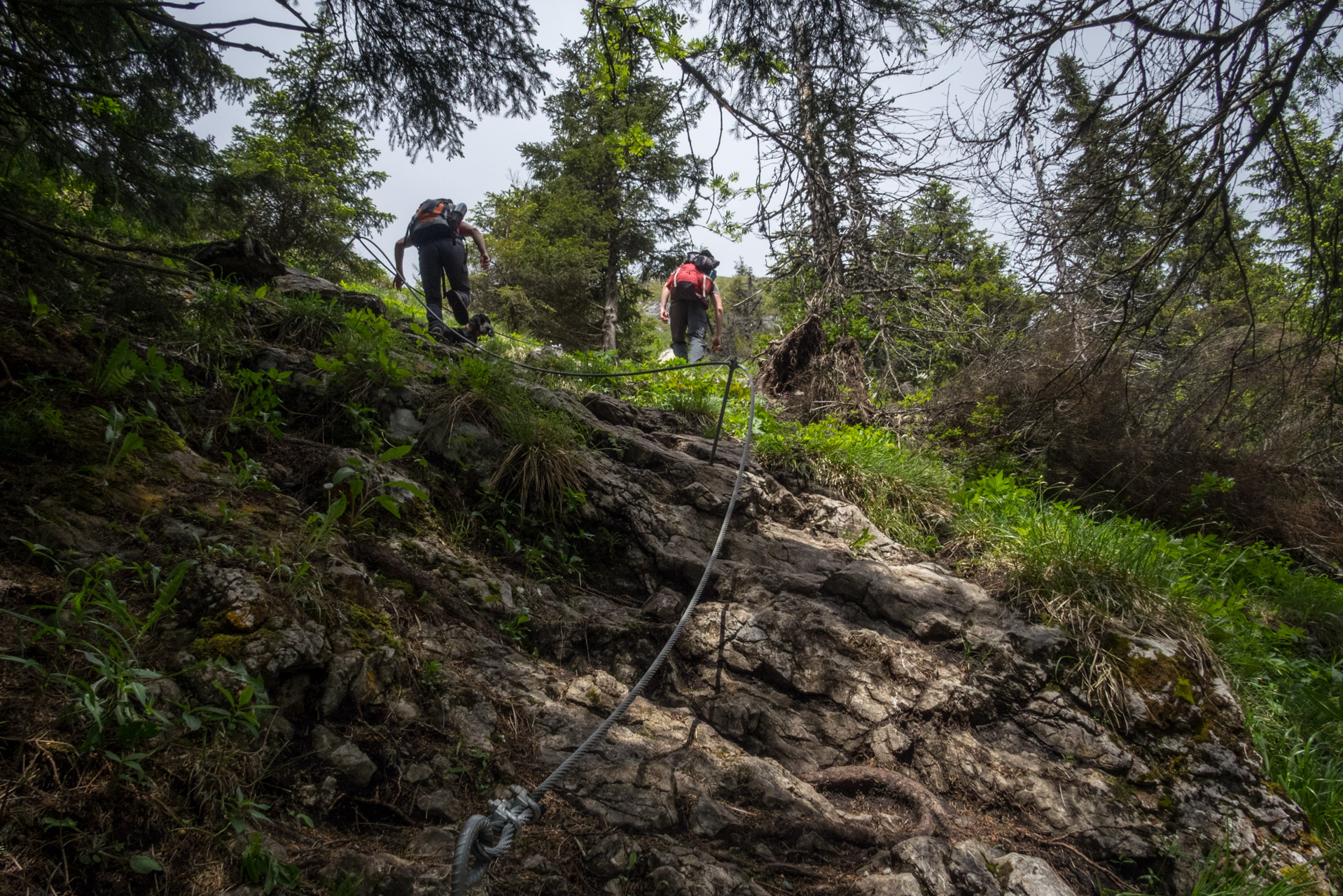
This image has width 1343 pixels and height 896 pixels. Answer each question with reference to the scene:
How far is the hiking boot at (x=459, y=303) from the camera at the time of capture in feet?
21.5

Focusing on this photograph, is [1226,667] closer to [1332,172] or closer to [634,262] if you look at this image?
[1332,172]

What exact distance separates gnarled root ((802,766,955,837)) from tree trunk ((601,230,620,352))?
12386 millimetres

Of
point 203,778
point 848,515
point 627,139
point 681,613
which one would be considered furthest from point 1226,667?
point 627,139

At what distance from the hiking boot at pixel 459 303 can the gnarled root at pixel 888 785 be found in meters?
6.13

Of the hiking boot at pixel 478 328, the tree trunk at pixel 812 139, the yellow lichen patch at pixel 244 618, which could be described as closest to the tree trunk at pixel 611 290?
the hiking boot at pixel 478 328

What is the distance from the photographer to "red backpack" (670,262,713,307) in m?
8.11

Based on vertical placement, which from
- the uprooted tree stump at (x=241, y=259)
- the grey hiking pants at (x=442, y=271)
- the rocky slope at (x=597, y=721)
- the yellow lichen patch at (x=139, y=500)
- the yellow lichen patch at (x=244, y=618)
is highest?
the grey hiking pants at (x=442, y=271)

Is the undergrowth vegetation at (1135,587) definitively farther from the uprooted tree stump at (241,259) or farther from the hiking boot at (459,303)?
the uprooted tree stump at (241,259)

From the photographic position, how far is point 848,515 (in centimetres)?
446

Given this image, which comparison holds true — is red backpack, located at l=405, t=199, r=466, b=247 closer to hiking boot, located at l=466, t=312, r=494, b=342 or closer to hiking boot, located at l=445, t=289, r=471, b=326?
hiking boot, located at l=445, t=289, r=471, b=326

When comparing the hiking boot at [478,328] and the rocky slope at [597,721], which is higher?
the hiking boot at [478,328]

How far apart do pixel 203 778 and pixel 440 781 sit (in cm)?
72

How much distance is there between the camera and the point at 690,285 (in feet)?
26.5

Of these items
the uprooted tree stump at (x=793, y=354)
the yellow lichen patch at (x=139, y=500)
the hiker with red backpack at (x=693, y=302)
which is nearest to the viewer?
the yellow lichen patch at (x=139, y=500)
